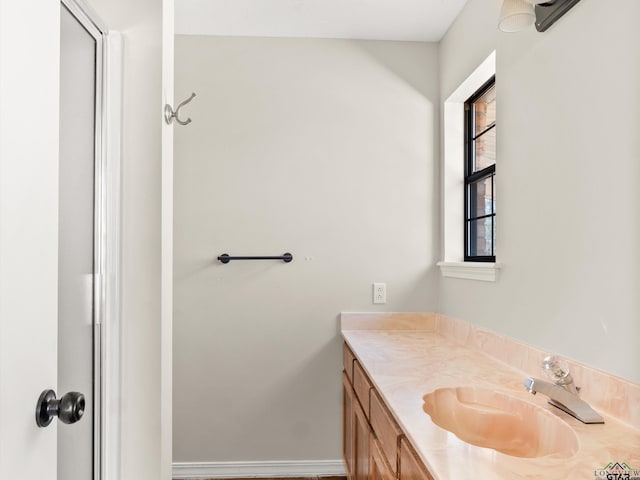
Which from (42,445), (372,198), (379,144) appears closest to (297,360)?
(372,198)

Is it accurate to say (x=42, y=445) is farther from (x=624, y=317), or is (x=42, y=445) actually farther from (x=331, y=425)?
(x=331, y=425)

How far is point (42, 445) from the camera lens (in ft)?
2.82

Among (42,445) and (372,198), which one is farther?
(372,198)

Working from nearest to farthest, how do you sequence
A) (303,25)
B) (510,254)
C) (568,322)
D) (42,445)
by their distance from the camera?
(42,445) < (568,322) < (510,254) < (303,25)

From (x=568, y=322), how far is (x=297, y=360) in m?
1.55

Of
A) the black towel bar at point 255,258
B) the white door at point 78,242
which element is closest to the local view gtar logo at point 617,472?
the white door at point 78,242

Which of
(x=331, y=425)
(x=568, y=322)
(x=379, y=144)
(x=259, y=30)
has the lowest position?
(x=331, y=425)

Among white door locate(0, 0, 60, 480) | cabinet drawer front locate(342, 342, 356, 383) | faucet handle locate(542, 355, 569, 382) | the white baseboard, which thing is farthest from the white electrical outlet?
white door locate(0, 0, 60, 480)

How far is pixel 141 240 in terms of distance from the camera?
5.06ft

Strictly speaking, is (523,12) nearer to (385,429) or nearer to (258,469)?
(385,429)

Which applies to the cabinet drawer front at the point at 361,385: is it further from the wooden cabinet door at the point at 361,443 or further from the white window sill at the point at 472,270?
the white window sill at the point at 472,270

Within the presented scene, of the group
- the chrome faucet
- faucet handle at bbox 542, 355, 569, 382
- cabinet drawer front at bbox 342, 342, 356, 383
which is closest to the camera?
the chrome faucet

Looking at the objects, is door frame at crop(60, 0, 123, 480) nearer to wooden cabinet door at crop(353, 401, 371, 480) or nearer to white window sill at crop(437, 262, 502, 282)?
wooden cabinet door at crop(353, 401, 371, 480)

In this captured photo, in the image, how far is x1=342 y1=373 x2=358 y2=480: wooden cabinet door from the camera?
2.22m
